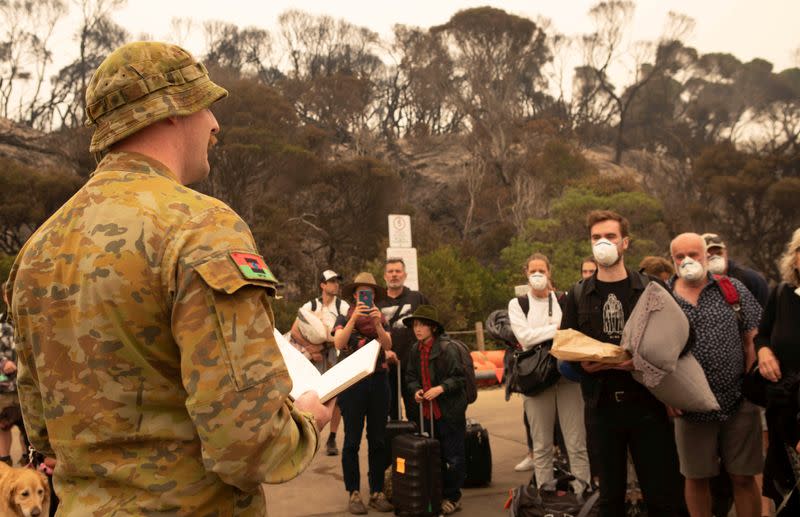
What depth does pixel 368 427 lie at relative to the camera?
6359mm

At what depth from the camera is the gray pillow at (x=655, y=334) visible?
412 cm

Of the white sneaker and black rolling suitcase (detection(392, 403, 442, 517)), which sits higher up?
black rolling suitcase (detection(392, 403, 442, 517))

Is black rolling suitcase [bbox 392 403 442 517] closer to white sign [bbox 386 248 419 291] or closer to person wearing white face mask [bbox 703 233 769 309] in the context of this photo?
person wearing white face mask [bbox 703 233 769 309]

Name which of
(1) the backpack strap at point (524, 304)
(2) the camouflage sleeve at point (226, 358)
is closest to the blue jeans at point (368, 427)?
(1) the backpack strap at point (524, 304)

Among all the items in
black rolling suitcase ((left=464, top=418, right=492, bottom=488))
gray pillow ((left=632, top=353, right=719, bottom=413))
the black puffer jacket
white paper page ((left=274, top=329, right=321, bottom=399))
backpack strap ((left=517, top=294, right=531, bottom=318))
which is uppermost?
white paper page ((left=274, top=329, right=321, bottom=399))

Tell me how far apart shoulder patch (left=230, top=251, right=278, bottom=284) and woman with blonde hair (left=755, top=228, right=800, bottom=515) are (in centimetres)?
339

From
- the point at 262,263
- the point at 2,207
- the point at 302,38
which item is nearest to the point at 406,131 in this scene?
the point at 302,38

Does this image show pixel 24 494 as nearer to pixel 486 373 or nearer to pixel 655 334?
pixel 655 334

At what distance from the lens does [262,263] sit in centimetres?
170

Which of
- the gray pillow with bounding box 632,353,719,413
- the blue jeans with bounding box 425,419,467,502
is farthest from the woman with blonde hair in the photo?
the blue jeans with bounding box 425,419,467,502

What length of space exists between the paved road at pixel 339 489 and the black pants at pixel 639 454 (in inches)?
70.6

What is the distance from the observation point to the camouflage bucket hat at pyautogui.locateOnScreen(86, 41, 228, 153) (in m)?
1.82

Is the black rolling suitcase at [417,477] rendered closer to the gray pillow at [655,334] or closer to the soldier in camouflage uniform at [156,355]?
the gray pillow at [655,334]

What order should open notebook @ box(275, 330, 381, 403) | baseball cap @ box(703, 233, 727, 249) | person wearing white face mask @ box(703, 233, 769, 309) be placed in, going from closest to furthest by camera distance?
open notebook @ box(275, 330, 381, 403)
person wearing white face mask @ box(703, 233, 769, 309)
baseball cap @ box(703, 233, 727, 249)
